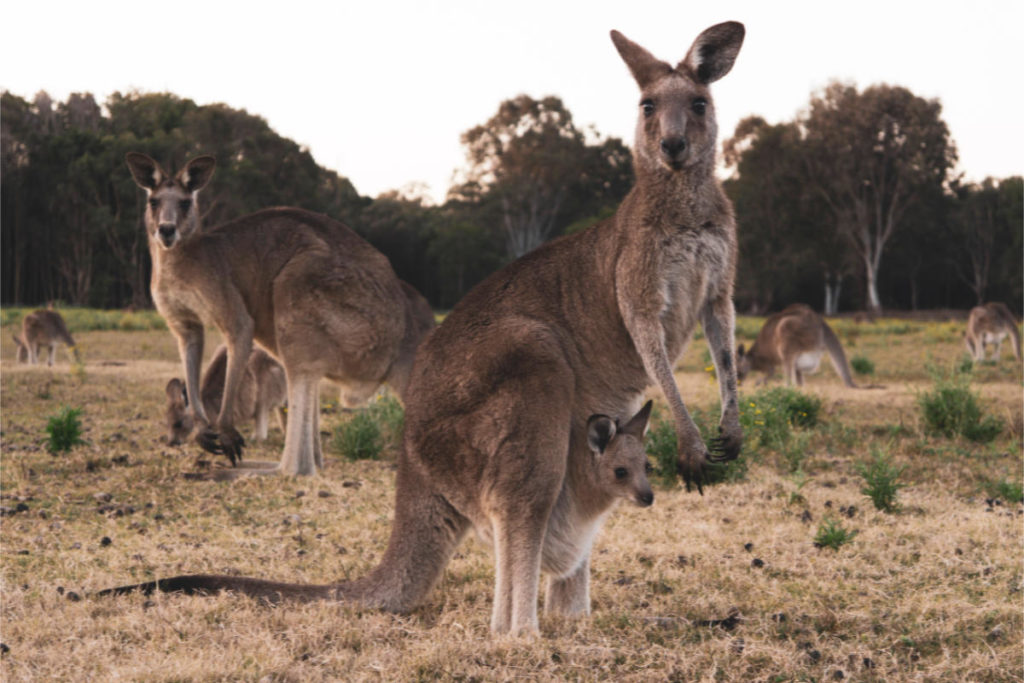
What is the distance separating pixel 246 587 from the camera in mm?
3240

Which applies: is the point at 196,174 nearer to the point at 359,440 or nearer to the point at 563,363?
the point at 359,440

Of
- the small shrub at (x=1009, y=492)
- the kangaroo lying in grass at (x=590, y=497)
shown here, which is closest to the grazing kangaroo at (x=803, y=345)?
the small shrub at (x=1009, y=492)

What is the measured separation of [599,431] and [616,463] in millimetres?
117

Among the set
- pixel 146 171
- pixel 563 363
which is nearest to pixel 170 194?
pixel 146 171

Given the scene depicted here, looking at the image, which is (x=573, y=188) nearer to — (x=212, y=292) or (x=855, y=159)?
(x=855, y=159)

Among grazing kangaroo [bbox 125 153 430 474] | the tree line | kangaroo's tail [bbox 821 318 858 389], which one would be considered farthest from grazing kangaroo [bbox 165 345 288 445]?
the tree line

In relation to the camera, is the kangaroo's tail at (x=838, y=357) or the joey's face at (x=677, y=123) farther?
the kangaroo's tail at (x=838, y=357)

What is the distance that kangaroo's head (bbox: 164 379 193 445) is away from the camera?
6449 millimetres

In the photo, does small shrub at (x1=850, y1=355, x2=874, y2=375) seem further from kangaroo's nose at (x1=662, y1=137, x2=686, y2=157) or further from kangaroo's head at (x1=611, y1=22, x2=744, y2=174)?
kangaroo's nose at (x1=662, y1=137, x2=686, y2=157)

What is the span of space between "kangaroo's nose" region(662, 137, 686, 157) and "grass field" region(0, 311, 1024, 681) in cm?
158

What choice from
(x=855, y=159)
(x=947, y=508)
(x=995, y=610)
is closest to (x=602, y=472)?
(x=995, y=610)

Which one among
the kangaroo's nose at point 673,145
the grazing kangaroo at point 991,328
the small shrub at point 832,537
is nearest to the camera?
the kangaroo's nose at point 673,145

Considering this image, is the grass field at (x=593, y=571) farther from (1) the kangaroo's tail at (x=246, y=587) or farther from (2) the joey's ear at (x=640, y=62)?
(2) the joey's ear at (x=640, y=62)

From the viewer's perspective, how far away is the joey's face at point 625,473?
3006mm
